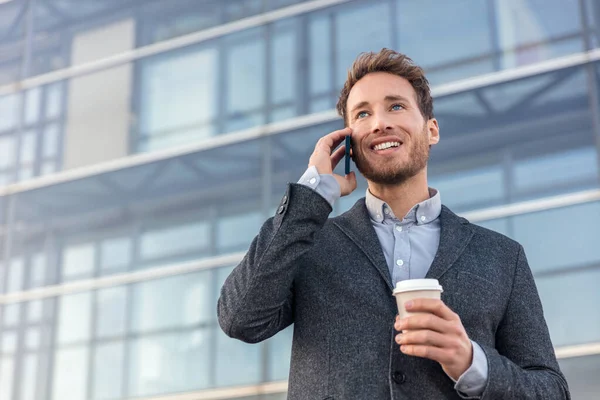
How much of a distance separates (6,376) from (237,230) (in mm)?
2375

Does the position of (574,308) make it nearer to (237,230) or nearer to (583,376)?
(583,376)

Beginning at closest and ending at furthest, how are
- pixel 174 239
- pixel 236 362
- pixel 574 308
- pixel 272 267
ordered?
1. pixel 272 267
2. pixel 574 308
3. pixel 236 362
4. pixel 174 239

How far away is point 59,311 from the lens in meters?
6.88

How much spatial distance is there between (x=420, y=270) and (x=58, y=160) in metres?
5.94

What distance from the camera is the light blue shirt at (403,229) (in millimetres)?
1929

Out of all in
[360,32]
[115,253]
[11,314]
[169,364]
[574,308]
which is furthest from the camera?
[11,314]

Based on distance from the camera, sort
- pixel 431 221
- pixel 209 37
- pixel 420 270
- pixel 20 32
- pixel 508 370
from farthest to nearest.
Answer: pixel 20 32
pixel 209 37
pixel 431 221
pixel 420 270
pixel 508 370

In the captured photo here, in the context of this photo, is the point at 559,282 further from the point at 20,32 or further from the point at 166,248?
the point at 20,32

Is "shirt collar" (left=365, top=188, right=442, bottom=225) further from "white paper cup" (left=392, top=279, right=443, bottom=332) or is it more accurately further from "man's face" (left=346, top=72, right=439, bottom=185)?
"white paper cup" (left=392, top=279, right=443, bottom=332)

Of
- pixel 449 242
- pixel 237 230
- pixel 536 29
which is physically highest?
pixel 536 29

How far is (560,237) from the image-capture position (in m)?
5.18

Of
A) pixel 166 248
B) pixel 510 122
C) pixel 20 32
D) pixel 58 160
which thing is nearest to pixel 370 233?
pixel 510 122

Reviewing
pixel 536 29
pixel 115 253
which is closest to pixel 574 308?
pixel 536 29

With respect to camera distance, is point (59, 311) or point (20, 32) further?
point (20, 32)
